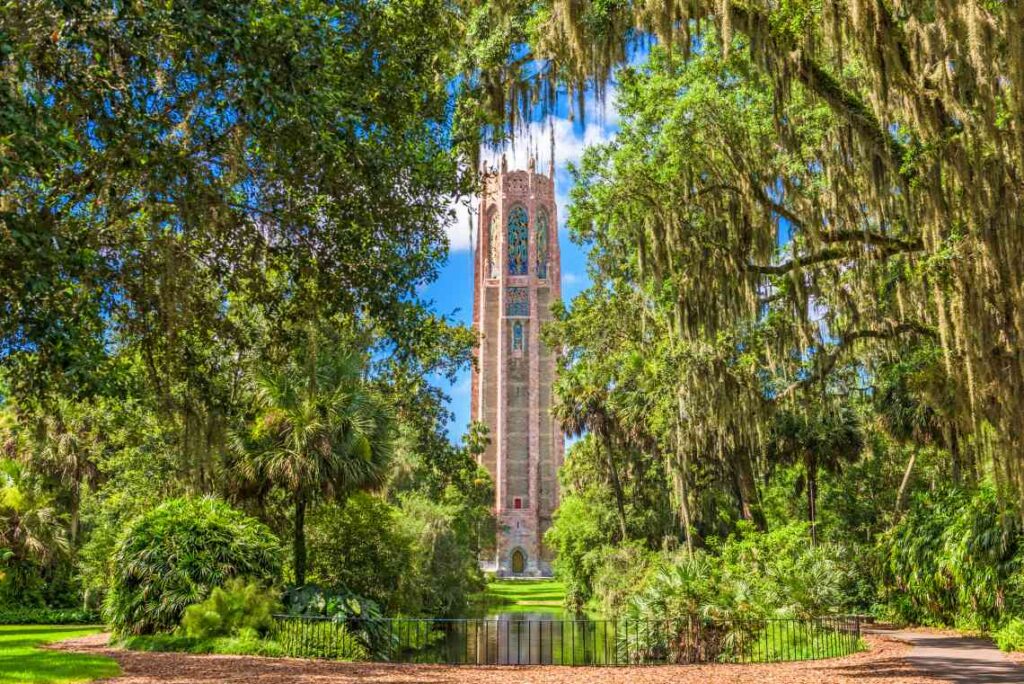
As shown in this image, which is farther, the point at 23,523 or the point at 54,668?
the point at 23,523

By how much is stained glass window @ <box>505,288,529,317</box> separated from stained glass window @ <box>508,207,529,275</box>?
1970 millimetres

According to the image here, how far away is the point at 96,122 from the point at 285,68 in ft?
5.95

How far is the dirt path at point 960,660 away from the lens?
11.1 meters

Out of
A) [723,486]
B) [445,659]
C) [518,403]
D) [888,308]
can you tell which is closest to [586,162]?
[888,308]

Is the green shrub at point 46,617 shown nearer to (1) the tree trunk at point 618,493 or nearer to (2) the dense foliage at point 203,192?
(2) the dense foliage at point 203,192

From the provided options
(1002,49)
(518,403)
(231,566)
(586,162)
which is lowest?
(231,566)

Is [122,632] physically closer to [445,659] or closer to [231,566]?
[231,566]

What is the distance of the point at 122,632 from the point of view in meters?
15.8

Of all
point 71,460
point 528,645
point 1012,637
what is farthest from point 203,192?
point 71,460

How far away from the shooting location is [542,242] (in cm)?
8912

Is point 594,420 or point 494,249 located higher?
point 494,249

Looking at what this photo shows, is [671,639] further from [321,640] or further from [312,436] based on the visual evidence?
[312,436]

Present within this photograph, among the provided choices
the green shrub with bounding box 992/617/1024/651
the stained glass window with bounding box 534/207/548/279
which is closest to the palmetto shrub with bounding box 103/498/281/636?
the green shrub with bounding box 992/617/1024/651

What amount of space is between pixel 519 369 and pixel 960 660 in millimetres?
73899
